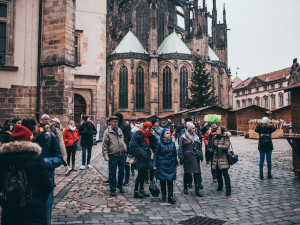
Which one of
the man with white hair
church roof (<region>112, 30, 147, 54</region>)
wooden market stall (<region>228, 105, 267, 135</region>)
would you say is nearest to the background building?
church roof (<region>112, 30, 147, 54</region>)

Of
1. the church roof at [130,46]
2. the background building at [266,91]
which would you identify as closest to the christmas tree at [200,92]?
the church roof at [130,46]

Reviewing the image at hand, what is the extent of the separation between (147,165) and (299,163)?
4.43 m

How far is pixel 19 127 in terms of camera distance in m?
2.90

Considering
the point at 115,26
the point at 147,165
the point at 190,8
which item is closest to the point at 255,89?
the point at 190,8

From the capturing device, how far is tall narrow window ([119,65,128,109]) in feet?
147

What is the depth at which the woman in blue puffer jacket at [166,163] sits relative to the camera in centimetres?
583

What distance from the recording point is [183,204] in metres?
5.70

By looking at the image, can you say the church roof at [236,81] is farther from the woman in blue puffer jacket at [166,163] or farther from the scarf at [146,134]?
the woman in blue puffer jacket at [166,163]

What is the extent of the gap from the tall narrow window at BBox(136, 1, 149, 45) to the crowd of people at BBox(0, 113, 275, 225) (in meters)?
41.4

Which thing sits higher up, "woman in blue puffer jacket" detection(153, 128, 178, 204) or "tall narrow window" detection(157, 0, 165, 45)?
"tall narrow window" detection(157, 0, 165, 45)

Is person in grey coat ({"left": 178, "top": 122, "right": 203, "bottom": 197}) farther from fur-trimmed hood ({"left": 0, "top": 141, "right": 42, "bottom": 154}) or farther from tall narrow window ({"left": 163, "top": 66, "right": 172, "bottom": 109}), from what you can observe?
tall narrow window ({"left": 163, "top": 66, "right": 172, "bottom": 109})

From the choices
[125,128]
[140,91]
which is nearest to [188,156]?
[125,128]

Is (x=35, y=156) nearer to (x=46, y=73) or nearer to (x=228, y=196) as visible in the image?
(x=228, y=196)

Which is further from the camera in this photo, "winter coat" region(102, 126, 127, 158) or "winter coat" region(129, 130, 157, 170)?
"winter coat" region(102, 126, 127, 158)
